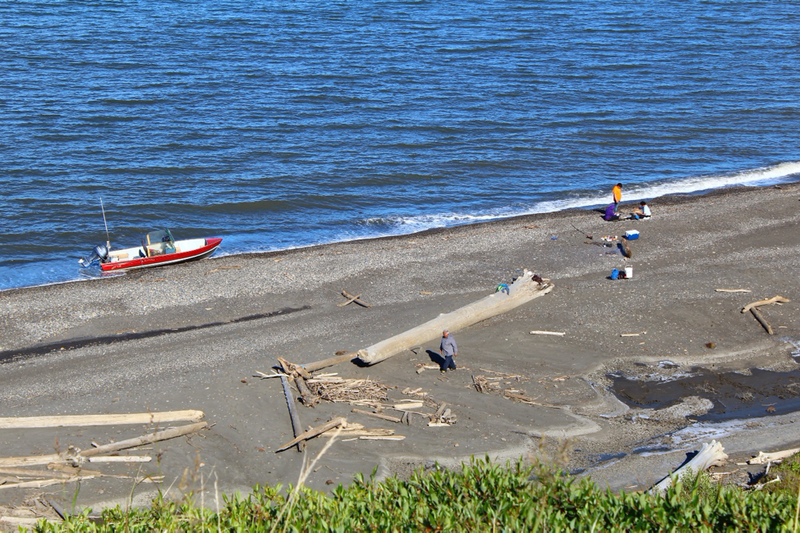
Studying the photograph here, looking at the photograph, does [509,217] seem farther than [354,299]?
Yes

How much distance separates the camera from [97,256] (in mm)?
28344

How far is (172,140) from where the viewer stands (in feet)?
128

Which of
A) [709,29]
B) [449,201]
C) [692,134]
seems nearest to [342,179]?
[449,201]

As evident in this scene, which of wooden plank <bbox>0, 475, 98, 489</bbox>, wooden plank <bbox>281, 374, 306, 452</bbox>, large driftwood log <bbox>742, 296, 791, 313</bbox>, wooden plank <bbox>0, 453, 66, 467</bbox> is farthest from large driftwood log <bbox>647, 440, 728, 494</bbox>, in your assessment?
wooden plank <bbox>0, 453, 66, 467</bbox>

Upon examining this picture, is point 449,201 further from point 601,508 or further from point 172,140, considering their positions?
point 601,508

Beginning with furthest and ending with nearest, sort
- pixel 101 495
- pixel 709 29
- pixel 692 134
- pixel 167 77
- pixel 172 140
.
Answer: pixel 709 29
pixel 167 77
pixel 692 134
pixel 172 140
pixel 101 495

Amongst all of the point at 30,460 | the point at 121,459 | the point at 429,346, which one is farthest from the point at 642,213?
the point at 30,460

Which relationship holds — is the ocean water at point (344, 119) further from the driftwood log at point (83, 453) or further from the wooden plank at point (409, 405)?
the wooden plank at point (409, 405)

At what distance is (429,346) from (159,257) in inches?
473

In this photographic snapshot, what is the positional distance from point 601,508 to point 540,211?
2620cm

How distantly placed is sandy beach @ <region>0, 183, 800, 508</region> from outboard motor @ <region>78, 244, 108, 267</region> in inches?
58.5

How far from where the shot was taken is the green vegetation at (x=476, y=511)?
27.3 feet

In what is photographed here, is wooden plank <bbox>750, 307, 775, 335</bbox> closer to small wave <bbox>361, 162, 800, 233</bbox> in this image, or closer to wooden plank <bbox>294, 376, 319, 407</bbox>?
wooden plank <bbox>294, 376, 319, 407</bbox>

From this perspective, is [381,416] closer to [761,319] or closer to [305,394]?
[305,394]
